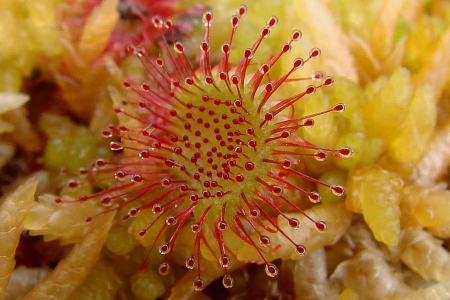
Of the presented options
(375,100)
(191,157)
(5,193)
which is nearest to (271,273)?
(191,157)

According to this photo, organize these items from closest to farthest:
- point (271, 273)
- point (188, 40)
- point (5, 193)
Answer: point (271, 273)
point (5, 193)
point (188, 40)

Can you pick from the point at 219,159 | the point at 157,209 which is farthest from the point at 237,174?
the point at 157,209

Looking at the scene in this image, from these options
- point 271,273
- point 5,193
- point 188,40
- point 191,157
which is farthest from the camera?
point 188,40

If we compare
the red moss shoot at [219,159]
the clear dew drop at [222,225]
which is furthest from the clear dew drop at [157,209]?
the clear dew drop at [222,225]

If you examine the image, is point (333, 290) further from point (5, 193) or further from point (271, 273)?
point (5, 193)

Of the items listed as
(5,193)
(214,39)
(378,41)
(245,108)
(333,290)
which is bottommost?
(5,193)

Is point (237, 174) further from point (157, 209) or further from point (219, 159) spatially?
point (157, 209)

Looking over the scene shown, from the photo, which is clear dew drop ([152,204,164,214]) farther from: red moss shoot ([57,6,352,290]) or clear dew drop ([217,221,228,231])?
clear dew drop ([217,221,228,231])

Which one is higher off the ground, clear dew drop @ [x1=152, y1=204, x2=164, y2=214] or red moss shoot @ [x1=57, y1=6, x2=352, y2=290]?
red moss shoot @ [x1=57, y1=6, x2=352, y2=290]

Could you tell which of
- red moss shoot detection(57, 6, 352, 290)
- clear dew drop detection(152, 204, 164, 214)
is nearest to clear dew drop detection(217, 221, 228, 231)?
red moss shoot detection(57, 6, 352, 290)
